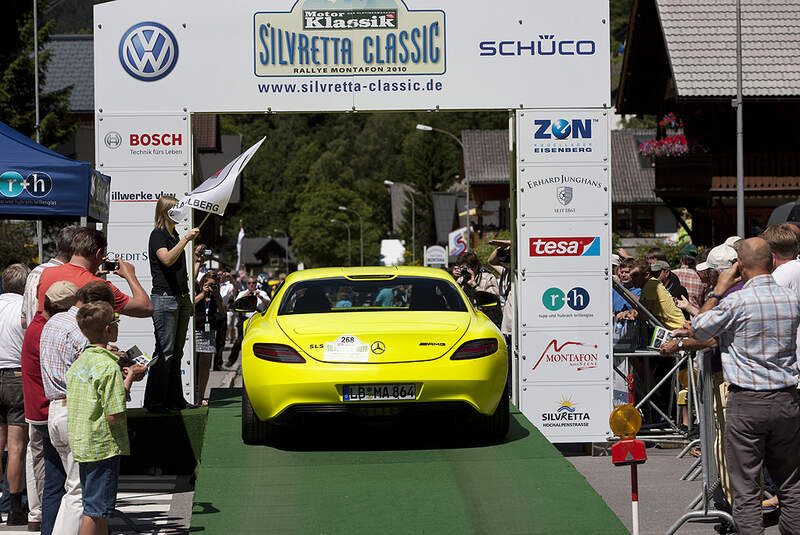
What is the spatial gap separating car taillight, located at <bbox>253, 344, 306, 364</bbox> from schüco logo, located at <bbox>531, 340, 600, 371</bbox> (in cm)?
431

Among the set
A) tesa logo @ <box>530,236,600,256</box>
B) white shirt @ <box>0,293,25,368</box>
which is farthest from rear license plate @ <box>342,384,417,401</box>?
tesa logo @ <box>530,236,600,256</box>

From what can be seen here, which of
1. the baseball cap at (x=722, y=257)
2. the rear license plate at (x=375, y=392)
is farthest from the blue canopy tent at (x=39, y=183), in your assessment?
A: the baseball cap at (x=722, y=257)

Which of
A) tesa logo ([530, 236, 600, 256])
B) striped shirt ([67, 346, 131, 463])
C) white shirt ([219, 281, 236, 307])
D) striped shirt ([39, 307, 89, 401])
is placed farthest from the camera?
white shirt ([219, 281, 236, 307])

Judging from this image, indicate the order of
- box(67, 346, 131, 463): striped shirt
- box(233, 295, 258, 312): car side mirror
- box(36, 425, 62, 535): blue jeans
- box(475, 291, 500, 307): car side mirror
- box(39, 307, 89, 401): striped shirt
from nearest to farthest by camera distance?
box(67, 346, 131, 463): striped shirt, box(39, 307, 89, 401): striped shirt, box(36, 425, 62, 535): blue jeans, box(475, 291, 500, 307): car side mirror, box(233, 295, 258, 312): car side mirror

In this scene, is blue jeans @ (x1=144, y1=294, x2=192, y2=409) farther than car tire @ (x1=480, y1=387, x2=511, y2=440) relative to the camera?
Yes

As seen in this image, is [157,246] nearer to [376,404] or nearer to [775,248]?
[376,404]

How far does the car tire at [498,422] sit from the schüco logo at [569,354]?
323 centimetres

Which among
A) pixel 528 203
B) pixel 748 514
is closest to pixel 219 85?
pixel 528 203

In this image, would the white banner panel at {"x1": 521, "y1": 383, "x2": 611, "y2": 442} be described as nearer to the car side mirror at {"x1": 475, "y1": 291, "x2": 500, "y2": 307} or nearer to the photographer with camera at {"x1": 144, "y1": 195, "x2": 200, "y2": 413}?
the car side mirror at {"x1": 475, "y1": 291, "x2": 500, "y2": 307}

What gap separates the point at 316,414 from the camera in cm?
860

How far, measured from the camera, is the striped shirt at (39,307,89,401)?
7.02 meters

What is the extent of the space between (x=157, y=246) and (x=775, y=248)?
5.09 meters

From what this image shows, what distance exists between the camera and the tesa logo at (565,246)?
485 inches

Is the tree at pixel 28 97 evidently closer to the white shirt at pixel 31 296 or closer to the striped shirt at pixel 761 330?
the white shirt at pixel 31 296
